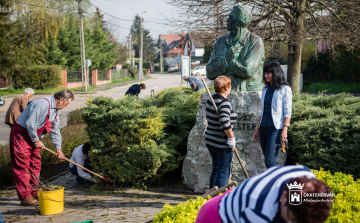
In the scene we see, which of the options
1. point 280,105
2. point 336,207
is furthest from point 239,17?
point 336,207

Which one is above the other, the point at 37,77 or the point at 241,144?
the point at 37,77

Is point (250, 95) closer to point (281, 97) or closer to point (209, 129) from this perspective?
point (281, 97)

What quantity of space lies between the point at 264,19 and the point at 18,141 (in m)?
9.14

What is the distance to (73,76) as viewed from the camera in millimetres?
31812

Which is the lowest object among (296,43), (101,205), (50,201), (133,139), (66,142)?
(101,205)

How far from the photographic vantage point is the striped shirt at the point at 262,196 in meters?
1.52

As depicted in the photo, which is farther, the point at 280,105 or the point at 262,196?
the point at 280,105

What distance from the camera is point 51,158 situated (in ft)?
25.3

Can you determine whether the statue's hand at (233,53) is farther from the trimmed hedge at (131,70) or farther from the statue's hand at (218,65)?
the trimmed hedge at (131,70)

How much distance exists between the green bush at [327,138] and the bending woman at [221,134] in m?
1.51

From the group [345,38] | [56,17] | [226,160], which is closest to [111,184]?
[226,160]

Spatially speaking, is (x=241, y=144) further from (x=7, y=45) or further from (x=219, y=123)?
(x=7, y=45)

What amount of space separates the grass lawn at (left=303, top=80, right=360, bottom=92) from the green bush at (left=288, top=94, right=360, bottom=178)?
1887 cm

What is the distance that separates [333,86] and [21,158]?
76.4ft
